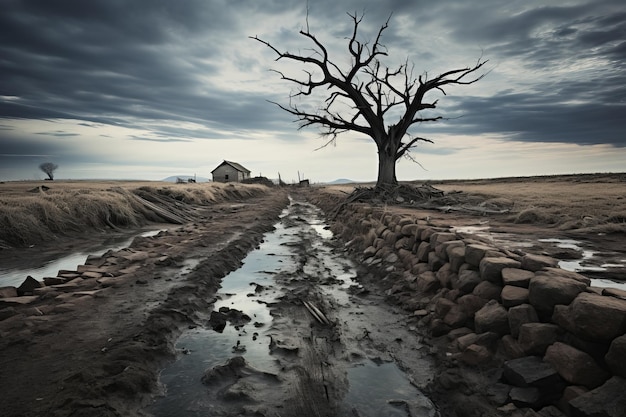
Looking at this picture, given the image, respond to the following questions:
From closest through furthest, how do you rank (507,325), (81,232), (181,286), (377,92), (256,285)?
(507,325)
(181,286)
(256,285)
(81,232)
(377,92)

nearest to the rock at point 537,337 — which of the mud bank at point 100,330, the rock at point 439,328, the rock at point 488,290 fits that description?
the rock at point 488,290

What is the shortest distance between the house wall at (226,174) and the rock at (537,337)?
63.7 meters

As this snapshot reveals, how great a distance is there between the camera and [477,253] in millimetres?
4867

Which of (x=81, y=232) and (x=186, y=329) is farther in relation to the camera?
(x=81, y=232)

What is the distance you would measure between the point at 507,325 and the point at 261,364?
2.79m

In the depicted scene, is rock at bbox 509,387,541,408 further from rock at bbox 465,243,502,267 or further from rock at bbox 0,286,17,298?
rock at bbox 0,286,17,298

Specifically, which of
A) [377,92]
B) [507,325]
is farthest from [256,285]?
[377,92]

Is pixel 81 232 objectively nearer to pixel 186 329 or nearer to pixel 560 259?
pixel 186 329

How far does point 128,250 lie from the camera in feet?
27.3

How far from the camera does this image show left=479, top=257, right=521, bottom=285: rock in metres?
4.29

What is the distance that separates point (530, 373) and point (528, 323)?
1.74 feet

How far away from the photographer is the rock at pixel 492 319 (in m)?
3.78

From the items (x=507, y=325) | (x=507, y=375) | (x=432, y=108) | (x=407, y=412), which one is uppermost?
(x=432, y=108)

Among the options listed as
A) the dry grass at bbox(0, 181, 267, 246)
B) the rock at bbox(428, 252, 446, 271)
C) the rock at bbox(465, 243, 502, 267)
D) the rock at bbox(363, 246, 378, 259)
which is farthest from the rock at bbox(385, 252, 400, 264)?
the dry grass at bbox(0, 181, 267, 246)
